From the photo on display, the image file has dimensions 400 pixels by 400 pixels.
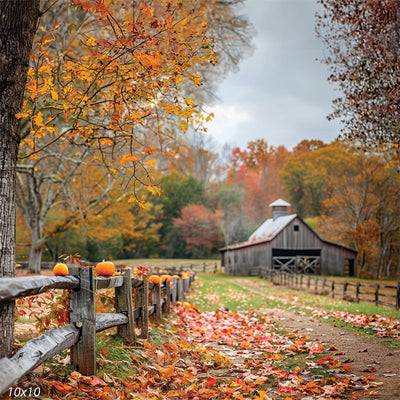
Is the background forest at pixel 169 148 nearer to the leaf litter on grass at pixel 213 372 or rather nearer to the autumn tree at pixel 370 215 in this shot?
the autumn tree at pixel 370 215

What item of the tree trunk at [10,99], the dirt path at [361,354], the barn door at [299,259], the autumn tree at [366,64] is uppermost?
the autumn tree at [366,64]

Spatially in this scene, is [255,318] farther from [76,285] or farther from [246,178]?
[246,178]

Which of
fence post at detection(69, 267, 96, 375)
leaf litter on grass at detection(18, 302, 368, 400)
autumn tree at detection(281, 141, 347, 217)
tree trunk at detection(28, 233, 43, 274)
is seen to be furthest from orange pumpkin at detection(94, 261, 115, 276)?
autumn tree at detection(281, 141, 347, 217)

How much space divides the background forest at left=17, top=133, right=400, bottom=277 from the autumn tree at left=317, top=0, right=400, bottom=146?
16845mm

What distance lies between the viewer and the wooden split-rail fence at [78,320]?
2732 millimetres

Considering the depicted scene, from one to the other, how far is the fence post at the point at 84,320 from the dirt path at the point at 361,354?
298 cm

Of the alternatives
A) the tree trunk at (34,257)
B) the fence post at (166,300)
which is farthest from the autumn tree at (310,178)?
the fence post at (166,300)

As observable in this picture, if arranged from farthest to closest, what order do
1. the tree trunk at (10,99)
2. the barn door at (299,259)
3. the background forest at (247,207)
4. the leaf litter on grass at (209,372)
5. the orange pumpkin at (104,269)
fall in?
the barn door at (299,259) → the background forest at (247,207) → the orange pumpkin at (104,269) → the leaf litter on grass at (209,372) → the tree trunk at (10,99)

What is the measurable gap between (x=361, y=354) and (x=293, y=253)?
118 ft

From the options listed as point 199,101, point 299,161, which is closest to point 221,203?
point 299,161

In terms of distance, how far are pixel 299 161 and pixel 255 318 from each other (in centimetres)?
5433

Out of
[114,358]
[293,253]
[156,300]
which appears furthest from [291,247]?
[114,358]

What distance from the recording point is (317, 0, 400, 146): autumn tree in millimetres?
8828

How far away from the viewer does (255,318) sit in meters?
11.1
